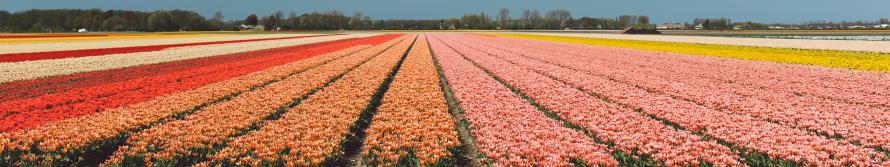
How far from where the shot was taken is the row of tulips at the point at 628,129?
7.90 m

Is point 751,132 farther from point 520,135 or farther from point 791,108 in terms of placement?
point 520,135

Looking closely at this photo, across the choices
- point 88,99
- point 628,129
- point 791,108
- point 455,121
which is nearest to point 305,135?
point 455,121

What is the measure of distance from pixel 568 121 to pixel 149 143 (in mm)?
7711

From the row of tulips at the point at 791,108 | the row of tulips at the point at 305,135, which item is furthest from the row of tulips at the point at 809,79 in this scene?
the row of tulips at the point at 305,135

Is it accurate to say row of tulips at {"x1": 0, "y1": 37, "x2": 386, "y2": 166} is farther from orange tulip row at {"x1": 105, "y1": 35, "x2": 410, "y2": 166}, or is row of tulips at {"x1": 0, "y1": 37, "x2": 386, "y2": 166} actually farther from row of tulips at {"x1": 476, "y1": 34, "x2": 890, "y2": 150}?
row of tulips at {"x1": 476, "y1": 34, "x2": 890, "y2": 150}

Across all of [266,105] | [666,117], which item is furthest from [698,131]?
[266,105]

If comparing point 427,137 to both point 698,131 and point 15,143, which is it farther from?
point 15,143

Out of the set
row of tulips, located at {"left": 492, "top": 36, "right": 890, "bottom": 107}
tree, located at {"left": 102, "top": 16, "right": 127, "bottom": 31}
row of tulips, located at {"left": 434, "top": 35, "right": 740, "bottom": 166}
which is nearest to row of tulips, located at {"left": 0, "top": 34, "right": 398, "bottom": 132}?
row of tulips, located at {"left": 434, "top": 35, "right": 740, "bottom": 166}

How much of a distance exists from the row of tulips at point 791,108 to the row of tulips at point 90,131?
12.2m

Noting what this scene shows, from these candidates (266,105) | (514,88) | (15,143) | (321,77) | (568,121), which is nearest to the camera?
(15,143)

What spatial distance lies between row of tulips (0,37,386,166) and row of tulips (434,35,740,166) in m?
8.38

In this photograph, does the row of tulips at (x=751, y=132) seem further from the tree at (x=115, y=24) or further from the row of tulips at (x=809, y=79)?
the tree at (x=115, y=24)

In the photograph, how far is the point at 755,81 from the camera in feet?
59.0

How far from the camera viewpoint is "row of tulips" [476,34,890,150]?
9.49 metres
